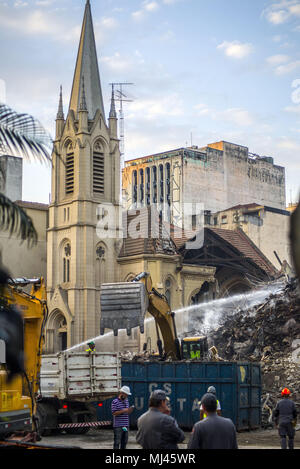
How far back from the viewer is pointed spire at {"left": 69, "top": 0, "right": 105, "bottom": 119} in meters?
62.9

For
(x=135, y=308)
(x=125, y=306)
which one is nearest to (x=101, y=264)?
(x=125, y=306)

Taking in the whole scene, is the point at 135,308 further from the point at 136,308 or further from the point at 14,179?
the point at 14,179

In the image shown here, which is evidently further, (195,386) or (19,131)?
(195,386)

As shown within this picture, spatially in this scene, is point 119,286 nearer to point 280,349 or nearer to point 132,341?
point 280,349

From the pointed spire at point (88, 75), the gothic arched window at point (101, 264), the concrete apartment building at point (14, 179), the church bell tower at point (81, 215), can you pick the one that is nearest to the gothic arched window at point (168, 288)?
the church bell tower at point (81, 215)

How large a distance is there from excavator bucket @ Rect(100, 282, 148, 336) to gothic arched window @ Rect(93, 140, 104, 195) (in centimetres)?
3511

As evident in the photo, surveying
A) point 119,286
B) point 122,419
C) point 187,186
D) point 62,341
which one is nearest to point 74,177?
point 62,341

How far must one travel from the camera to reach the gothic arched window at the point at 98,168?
198 ft

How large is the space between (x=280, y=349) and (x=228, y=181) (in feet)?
172

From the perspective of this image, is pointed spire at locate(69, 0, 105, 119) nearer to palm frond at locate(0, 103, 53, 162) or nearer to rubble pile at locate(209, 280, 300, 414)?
rubble pile at locate(209, 280, 300, 414)

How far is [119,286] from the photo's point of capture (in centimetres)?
2558

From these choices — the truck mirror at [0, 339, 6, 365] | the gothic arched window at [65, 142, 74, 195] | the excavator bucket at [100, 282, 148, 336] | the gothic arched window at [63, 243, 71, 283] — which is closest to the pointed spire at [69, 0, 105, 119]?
the gothic arched window at [65, 142, 74, 195]

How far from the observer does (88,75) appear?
6359 cm

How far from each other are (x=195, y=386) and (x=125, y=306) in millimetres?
3683
